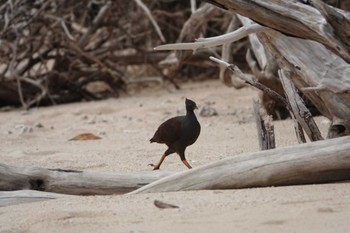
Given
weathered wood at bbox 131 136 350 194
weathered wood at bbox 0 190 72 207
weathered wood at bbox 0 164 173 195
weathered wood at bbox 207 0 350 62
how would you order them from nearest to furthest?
weathered wood at bbox 131 136 350 194, weathered wood at bbox 207 0 350 62, weathered wood at bbox 0 190 72 207, weathered wood at bbox 0 164 173 195

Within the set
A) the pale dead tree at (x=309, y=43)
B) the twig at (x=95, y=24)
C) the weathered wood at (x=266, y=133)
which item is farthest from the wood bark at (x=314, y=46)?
the twig at (x=95, y=24)

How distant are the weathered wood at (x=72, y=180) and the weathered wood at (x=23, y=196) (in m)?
0.10

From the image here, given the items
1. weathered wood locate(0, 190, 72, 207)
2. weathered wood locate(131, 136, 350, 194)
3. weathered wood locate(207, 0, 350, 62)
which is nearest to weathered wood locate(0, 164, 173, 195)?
weathered wood locate(0, 190, 72, 207)

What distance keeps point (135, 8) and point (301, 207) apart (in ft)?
26.2

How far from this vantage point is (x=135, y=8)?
1106cm

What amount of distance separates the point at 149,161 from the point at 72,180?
1.33 metres

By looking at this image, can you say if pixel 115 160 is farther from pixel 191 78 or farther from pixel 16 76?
pixel 191 78

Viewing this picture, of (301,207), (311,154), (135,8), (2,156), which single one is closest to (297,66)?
(311,154)

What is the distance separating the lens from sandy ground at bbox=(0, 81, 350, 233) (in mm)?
3322

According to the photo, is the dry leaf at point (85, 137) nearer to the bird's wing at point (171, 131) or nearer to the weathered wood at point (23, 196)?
the bird's wing at point (171, 131)

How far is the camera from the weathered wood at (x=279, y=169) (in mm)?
3852

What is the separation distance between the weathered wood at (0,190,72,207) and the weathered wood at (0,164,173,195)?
97 mm

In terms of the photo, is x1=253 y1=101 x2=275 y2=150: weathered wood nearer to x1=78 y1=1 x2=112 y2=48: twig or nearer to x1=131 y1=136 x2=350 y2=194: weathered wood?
x1=131 y1=136 x2=350 y2=194: weathered wood

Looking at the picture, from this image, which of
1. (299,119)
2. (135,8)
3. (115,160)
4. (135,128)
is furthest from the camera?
(135,8)
